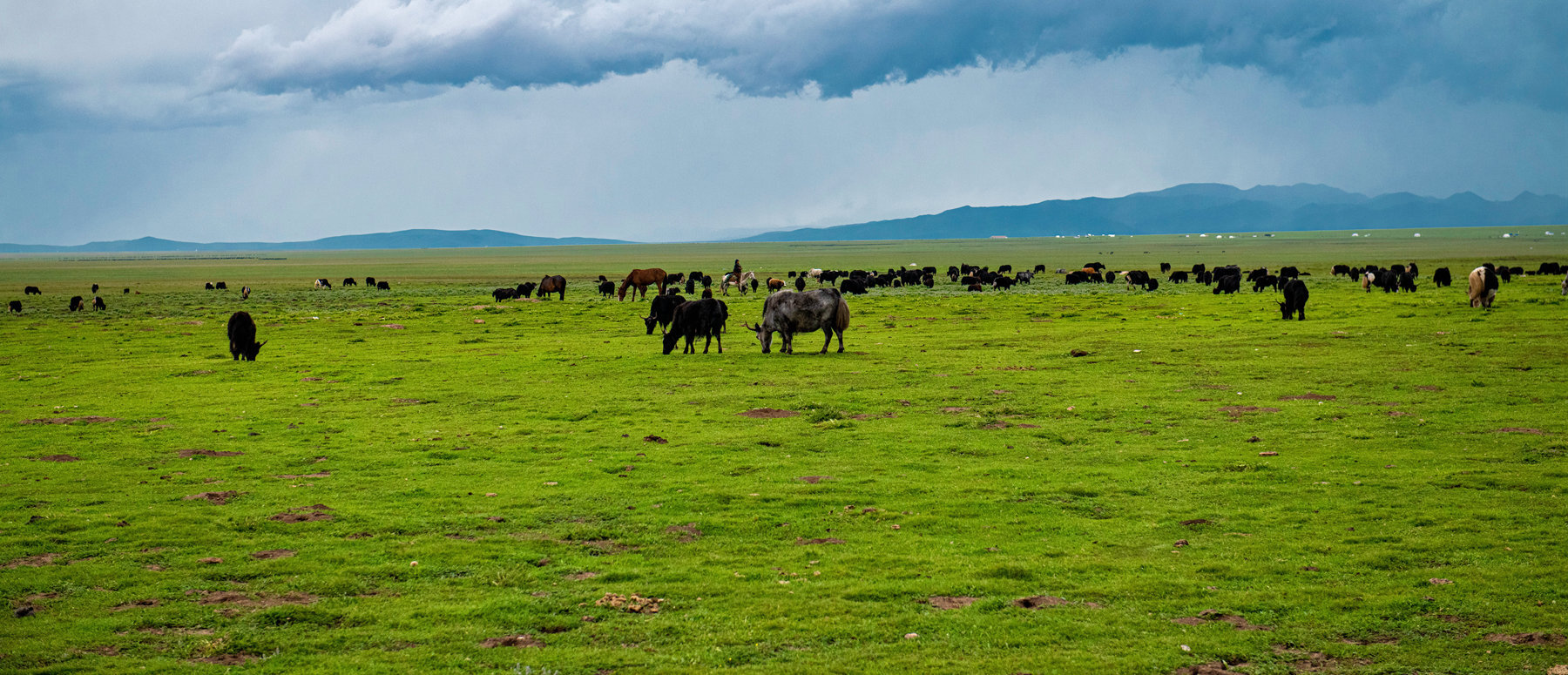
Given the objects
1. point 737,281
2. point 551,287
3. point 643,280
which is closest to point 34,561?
point 643,280

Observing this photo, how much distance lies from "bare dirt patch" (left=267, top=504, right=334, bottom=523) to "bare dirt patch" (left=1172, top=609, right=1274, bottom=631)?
951 centimetres

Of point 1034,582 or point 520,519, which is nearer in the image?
point 1034,582

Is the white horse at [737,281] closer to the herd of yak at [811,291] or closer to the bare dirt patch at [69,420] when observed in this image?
the herd of yak at [811,291]

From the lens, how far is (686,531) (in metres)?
11.6

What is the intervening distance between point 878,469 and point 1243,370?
13321 millimetres

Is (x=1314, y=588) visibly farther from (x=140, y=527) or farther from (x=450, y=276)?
(x=450, y=276)

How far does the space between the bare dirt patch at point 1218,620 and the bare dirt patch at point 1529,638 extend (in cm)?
164

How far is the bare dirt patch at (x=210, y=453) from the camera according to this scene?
1614cm

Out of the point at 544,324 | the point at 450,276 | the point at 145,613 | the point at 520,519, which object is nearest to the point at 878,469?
the point at 520,519

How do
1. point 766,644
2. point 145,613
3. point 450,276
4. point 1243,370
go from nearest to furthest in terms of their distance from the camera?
1. point 766,644
2. point 145,613
3. point 1243,370
4. point 450,276

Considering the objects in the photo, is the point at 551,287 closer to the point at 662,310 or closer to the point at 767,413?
the point at 662,310

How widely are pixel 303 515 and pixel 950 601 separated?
26.1ft

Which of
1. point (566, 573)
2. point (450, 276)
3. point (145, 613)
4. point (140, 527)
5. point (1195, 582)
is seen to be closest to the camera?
point (145, 613)

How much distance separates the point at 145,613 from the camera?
28.8ft
